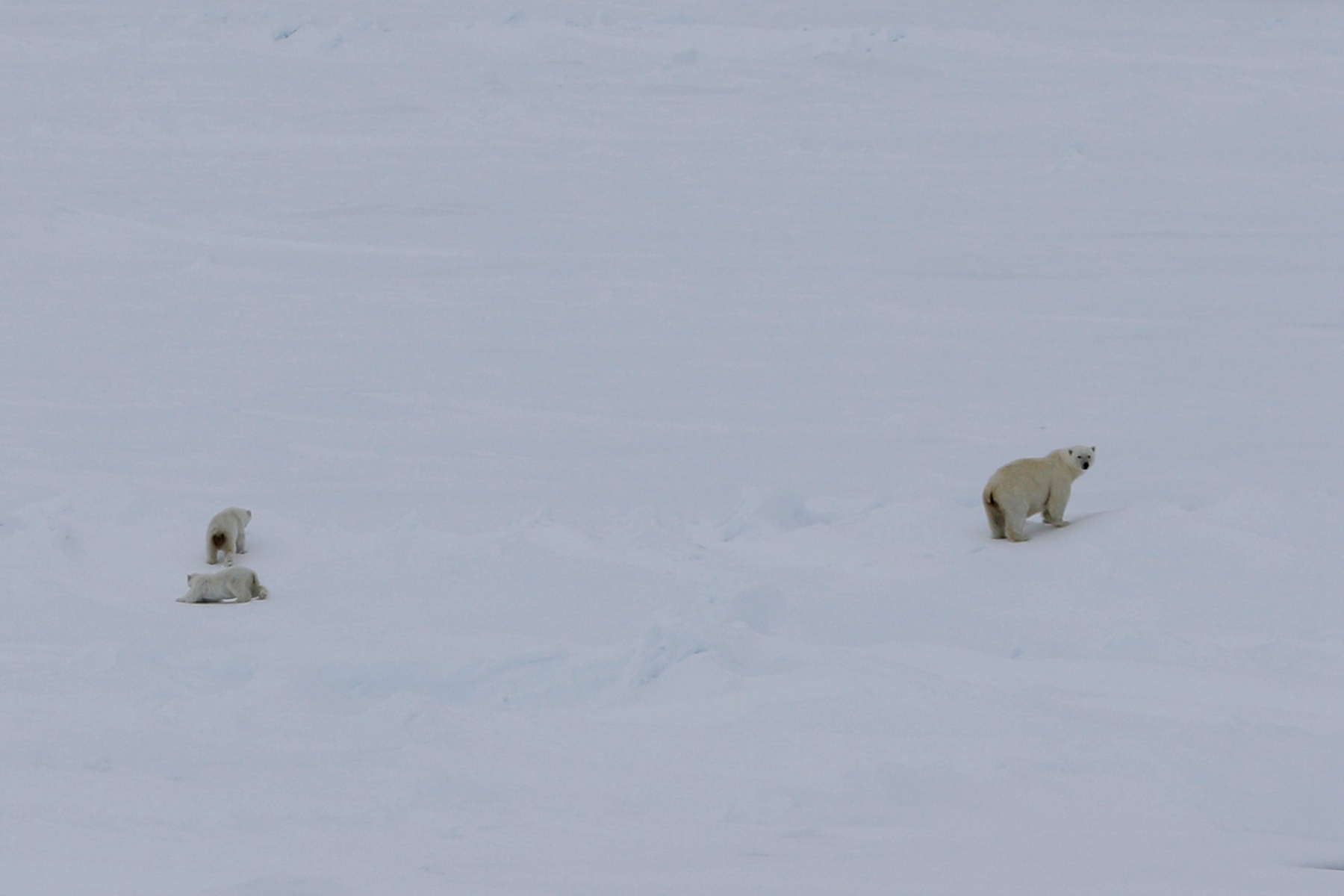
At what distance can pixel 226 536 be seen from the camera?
207 inches

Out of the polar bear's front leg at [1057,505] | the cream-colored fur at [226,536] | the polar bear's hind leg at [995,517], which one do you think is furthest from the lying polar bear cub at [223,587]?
the polar bear's front leg at [1057,505]

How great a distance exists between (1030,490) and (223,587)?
2.54 meters

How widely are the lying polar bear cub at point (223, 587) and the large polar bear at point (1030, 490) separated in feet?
7.63

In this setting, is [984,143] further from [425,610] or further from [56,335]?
[425,610]

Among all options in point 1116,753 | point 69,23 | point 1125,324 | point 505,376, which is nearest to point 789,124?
point 1125,324

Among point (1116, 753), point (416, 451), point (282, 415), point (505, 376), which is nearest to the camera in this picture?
point (1116, 753)

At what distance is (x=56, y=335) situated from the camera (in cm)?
875

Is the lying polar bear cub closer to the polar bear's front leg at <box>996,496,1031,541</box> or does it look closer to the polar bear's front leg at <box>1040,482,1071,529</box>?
the polar bear's front leg at <box>996,496,1031,541</box>

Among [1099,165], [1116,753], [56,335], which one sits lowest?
[1116,753]

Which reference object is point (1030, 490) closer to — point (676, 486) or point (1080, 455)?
point (1080, 455)

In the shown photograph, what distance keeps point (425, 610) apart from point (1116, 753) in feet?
6.95

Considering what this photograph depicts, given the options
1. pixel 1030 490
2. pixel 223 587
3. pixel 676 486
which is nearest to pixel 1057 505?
pixel 1030 490

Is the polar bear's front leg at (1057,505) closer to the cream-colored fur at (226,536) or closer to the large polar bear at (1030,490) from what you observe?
the large polar bear at (1030,490)

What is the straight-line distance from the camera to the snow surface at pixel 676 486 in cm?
320
